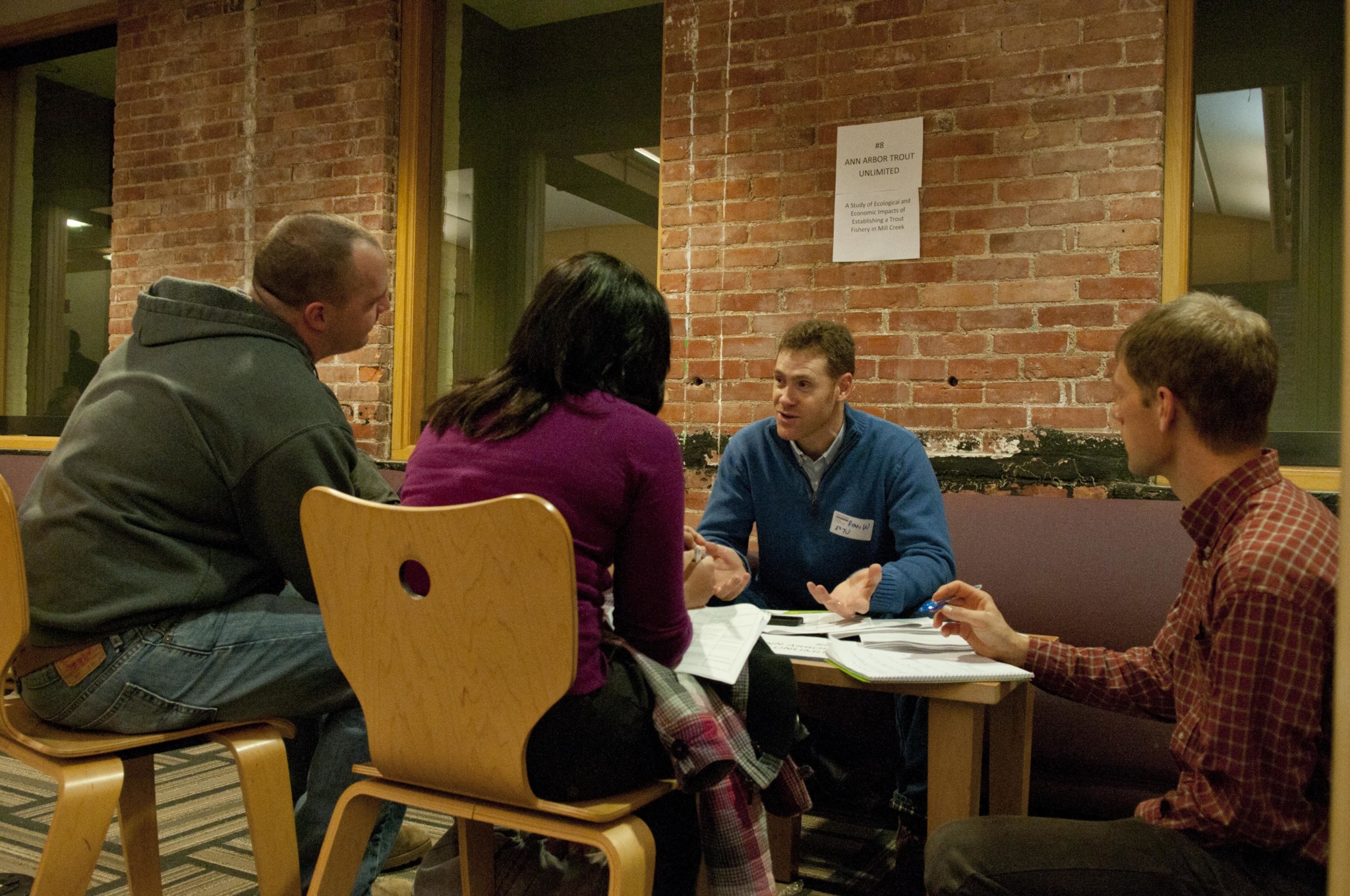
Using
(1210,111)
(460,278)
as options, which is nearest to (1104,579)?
(1210,111)

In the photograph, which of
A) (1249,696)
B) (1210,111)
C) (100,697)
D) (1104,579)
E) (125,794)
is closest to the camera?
(1249,696)

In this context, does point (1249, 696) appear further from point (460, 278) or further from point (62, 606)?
point (460, 278)

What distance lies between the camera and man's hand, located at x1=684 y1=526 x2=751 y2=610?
5.93 ft

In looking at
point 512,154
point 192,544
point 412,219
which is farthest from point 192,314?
point 512,154

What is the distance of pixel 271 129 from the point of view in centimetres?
446

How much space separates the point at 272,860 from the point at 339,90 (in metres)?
3.51

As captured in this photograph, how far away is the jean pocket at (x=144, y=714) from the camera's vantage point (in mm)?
1584

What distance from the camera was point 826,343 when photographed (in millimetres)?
2719

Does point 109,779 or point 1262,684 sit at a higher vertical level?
point 1262,684

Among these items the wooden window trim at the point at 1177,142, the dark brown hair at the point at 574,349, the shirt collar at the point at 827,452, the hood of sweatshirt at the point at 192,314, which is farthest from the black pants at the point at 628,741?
the wooden window trim at the point at 1177,142

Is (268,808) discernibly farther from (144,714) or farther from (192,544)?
(192,544)

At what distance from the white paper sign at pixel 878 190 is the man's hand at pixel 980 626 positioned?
6.20 feet

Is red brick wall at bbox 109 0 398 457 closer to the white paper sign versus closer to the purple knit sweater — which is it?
the white paper sign

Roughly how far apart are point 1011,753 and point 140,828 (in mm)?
1511
